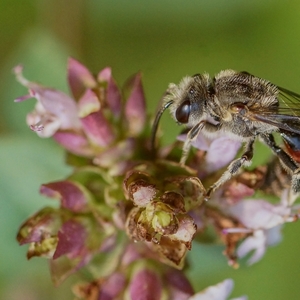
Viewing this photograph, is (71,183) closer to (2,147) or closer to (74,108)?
(74,108)

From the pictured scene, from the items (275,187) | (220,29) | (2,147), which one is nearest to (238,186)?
(275,187)

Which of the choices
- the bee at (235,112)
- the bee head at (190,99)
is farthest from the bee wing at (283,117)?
the bee head at (190,99)

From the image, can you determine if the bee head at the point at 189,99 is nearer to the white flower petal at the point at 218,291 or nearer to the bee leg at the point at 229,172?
the bee leg at the point at 229,172

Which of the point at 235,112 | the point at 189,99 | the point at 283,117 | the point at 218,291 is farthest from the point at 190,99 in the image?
the point at 218,291

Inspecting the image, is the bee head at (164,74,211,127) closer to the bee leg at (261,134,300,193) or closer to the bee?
the bee

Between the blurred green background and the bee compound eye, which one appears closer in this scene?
the bee compound eye

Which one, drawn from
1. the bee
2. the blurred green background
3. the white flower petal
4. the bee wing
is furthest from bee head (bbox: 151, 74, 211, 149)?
the blurred green background

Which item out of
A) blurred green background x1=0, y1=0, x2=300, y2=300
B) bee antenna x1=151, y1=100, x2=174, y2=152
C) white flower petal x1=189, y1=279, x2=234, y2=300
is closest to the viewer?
white flower petal x1=189, y1=279, x2=234, y2=300
